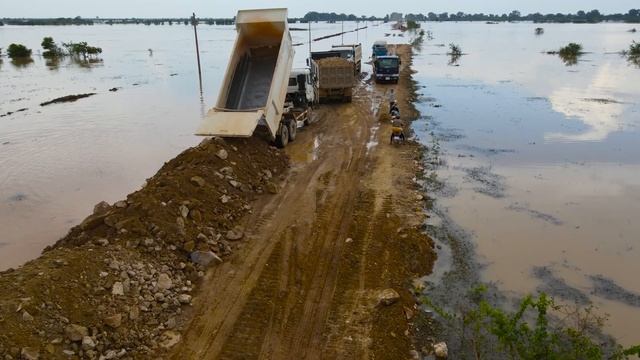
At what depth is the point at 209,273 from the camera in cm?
824

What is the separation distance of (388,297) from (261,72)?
1145 cm

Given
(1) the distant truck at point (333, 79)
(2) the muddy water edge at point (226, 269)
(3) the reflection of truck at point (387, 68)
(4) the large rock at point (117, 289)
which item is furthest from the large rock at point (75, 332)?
(3) the reflection of truck at point (387, 68)

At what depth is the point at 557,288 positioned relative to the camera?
8.37 meters

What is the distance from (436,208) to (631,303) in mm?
4606

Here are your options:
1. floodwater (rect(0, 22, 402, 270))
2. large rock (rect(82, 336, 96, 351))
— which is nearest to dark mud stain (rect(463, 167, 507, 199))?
large rock (rect(82, 336, 96, 351))

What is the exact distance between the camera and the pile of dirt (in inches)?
234

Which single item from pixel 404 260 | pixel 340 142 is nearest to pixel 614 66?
pixel 340 142

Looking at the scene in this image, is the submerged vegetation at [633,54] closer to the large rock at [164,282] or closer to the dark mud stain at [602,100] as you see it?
the dark mud stain at [602,100]

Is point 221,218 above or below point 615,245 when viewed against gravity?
above

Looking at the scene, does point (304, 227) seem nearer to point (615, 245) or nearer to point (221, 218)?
point (221, 218)

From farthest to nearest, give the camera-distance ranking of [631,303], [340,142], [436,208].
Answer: [340,142] → [436,208] → [631,303]

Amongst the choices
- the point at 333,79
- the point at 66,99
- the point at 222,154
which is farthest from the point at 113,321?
the point at 66,99

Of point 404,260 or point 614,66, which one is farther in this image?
point 614,66

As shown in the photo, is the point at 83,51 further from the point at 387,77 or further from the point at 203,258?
the point at 203,258
